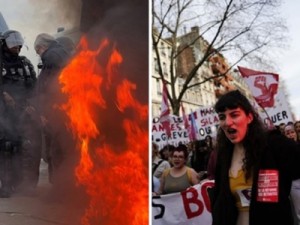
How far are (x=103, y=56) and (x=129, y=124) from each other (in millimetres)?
366

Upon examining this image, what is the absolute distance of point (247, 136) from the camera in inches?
62.1

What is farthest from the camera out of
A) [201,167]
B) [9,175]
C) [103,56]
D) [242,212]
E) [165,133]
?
[165,133]

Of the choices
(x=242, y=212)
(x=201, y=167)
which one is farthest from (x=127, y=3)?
(x=201, y=167)

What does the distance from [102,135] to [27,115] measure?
38 cm

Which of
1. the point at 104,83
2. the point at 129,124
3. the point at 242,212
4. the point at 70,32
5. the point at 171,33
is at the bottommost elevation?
the point at 242,212

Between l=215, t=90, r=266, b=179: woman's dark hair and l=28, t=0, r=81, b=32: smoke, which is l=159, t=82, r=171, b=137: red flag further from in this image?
l=215, t=90, r=266, b=179: woman's dark hair

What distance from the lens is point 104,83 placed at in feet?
7.16

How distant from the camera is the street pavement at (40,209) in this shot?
1.98m

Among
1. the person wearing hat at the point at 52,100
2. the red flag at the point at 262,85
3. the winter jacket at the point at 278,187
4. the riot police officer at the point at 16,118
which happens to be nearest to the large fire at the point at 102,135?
the person wearing hat at the point at 52,100

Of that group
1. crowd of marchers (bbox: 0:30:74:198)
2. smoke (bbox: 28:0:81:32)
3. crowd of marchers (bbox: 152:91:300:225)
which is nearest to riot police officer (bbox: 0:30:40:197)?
crowd of marchers (bbox: 0:30:74:198)

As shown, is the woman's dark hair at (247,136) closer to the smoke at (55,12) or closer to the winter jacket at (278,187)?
the winter jacket at (278,187)

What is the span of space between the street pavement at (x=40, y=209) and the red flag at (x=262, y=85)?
3.08 meters

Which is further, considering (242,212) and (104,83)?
(104,83)

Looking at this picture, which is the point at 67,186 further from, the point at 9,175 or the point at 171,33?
the point at 171,33
